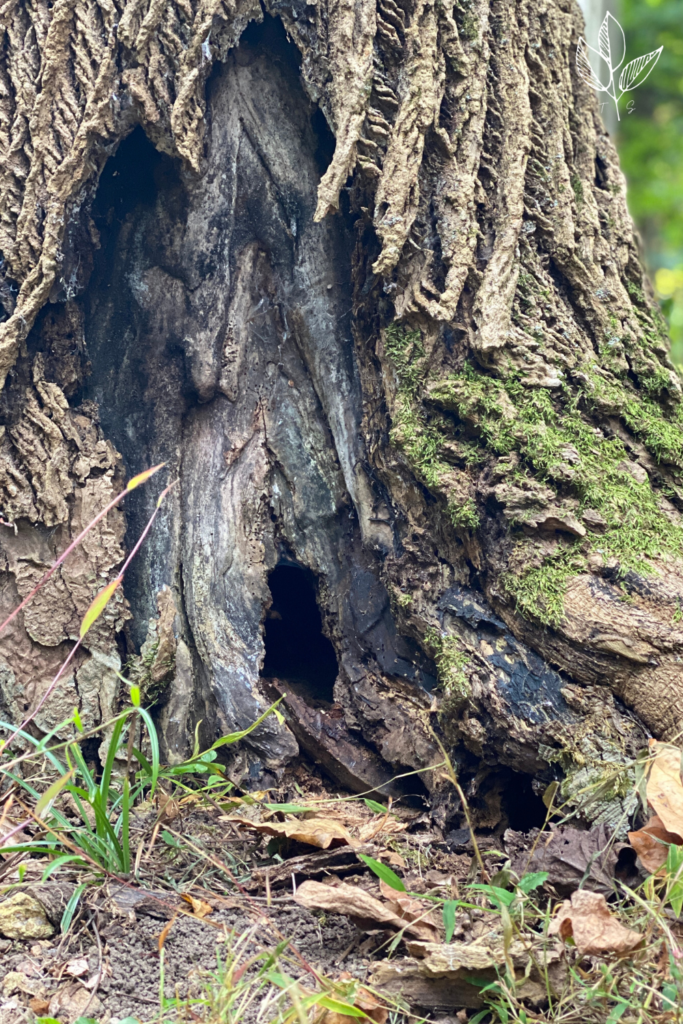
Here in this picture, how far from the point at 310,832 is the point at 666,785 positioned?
854 mm

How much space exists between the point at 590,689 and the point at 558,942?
24.8 inches

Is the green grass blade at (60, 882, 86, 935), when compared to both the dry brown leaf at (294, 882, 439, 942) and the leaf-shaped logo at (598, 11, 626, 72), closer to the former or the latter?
the dry brown leaf at (294, 882, 439, 942)

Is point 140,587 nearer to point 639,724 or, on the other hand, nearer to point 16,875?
point 16,875

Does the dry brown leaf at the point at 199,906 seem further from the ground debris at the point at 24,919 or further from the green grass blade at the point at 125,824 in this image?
the ground debris at the point at 24,919

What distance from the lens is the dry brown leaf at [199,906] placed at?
1.58 m

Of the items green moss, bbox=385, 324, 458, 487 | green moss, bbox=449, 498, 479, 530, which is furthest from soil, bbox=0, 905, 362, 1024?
green moss, bbox=385, 324, 458, 487

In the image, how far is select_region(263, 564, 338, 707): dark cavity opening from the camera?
2514 mm

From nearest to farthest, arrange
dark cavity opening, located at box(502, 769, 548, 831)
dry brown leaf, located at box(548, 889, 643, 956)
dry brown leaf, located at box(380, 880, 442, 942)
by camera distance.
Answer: dry brown leaf, located at box(548, 889, 643, 956), dry brown leaf, located at box(380, 880, 442, 942), dark cavity opening, located at box(502, 769, 548, 831)

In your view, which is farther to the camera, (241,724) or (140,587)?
(140,587)

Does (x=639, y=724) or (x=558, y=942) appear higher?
(x=639, y=724)

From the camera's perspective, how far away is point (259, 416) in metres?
Result: 2.43

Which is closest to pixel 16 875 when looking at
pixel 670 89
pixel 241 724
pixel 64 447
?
pixel 241 724

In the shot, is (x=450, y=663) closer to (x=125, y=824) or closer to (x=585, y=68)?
(x=125, y=824)

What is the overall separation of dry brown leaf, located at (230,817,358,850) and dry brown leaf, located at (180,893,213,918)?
0.71 ft
